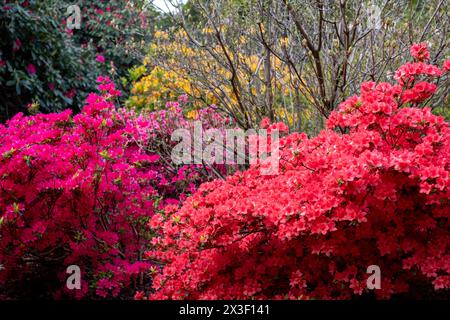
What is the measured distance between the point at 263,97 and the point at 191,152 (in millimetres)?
757

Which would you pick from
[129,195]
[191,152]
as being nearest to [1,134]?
[129,195]

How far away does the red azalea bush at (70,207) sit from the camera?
2.78m

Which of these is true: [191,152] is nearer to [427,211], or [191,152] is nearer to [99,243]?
[99,243]

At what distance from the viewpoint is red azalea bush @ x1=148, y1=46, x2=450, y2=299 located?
2078mm

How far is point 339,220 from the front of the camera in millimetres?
2043

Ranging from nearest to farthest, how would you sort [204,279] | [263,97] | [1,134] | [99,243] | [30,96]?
1. [204,279]
2. [99,243]
3. [1,134]
4. [263,97]
5. [30,96]

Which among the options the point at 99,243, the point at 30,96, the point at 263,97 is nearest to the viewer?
the point at 99,243

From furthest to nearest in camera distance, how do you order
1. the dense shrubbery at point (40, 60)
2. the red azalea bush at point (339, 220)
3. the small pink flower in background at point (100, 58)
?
the small pink flower in background at point (100, 58) → the dense shrubbery at point (40, 60) → the red azalea bush at point (339, 220)

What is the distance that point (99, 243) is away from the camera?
304 cm

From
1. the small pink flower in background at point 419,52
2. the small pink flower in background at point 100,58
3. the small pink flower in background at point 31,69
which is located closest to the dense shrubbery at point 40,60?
the small pink flower in background at point 31,69

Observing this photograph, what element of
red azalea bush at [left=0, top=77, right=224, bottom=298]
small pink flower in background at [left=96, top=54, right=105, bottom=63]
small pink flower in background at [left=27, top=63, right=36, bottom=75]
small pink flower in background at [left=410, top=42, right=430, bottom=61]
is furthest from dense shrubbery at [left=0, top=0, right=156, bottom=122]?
small pink flower in background at [left=410, top=42, right=430, bottom=61]

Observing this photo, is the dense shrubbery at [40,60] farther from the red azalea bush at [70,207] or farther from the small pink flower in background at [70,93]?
the red azalea bush at [70,207]

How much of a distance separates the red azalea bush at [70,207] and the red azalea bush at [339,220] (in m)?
0.51
